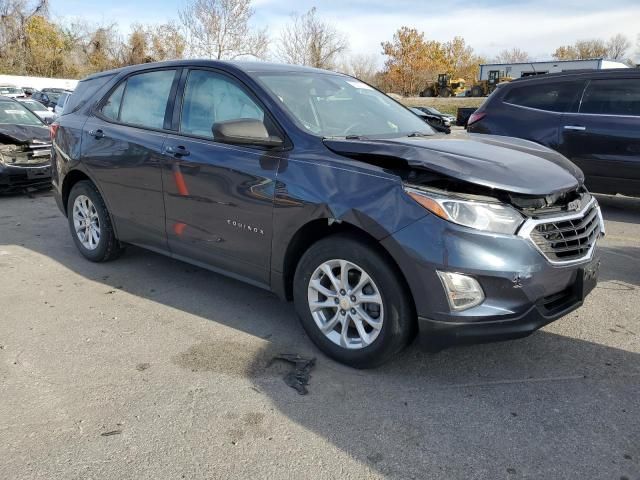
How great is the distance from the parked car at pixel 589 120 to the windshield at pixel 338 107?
344 centimetres

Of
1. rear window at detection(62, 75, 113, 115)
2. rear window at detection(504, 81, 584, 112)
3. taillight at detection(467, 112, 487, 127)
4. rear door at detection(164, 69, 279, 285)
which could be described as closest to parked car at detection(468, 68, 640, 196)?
rear window at detection(504, 81, 584, 112)

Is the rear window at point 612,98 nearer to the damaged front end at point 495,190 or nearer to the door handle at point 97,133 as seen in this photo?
the damaged front end at point 495,190

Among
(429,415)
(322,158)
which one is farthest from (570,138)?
(429,415)

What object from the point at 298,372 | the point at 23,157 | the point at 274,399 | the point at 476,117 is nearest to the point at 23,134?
the point at 23,157

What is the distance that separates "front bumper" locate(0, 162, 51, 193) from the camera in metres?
8.20

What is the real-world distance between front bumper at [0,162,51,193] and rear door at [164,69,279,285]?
5345mm

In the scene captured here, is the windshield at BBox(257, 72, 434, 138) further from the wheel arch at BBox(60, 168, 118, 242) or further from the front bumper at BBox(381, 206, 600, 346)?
the wheel arch at BBox(60, 168, 118, 242)

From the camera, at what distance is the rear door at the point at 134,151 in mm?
4273

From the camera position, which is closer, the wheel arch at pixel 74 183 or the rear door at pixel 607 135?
the wheel arch at pixel 74 183

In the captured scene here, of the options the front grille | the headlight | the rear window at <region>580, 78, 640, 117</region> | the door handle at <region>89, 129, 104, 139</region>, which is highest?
the rear window at <region>580, 78, 640, 117</region>

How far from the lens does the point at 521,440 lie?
2.56 m

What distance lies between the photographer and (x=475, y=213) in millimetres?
2754

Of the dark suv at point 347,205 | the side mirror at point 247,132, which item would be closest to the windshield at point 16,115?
the dark suv at point 347,205

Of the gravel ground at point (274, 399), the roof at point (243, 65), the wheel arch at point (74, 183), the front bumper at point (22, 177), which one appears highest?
the roof at point (243, 65)
